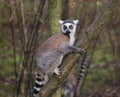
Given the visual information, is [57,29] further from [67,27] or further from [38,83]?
[38,83]

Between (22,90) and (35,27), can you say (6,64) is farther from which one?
(35,27)

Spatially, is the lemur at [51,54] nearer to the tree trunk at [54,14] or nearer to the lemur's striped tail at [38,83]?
the lemur's striped tail at [38,83]

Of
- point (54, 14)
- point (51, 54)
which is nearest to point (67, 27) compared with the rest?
point (54, 14)

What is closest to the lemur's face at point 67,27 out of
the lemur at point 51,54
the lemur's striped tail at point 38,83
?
the lemur at point 51,54

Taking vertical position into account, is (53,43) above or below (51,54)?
above

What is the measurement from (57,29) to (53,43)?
9.8 inches

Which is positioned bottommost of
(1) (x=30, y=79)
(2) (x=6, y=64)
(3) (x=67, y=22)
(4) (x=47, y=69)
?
(2) (x=6, y=64)

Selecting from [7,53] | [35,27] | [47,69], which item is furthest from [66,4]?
[7,53]

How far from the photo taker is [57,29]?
631 cm

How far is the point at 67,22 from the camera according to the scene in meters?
6.48

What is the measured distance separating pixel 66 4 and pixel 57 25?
2.73m

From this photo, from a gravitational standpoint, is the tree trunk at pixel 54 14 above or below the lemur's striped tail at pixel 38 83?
above

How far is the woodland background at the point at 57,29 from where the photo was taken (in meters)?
5.14

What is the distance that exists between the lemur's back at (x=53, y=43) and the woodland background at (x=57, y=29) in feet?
0.55
